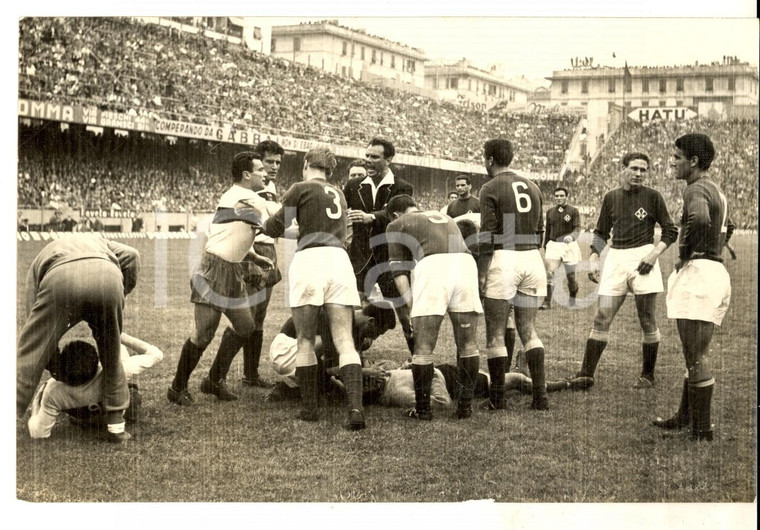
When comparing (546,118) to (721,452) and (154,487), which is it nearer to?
(721,452)

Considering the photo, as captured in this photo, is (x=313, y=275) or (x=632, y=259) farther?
(x=632, y=259)

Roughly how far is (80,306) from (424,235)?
2.42m

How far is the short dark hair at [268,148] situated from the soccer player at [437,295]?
118 cm

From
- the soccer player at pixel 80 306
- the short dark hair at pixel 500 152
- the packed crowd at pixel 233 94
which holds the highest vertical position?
the packed crowd at pixel 233 94

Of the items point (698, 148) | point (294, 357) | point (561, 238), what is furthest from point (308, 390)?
point (698, 148)

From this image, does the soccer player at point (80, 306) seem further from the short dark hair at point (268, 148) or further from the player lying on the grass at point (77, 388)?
the short dark hair at point (268, 148)

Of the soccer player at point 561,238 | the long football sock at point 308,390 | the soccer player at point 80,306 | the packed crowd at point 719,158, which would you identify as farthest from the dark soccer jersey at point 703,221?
the soccer player at point 80,306

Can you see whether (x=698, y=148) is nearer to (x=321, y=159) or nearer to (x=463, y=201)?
(x=463, y=201)

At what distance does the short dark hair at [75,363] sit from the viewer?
4.80 meters

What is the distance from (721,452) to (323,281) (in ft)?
10.4

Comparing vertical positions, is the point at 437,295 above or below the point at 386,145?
below

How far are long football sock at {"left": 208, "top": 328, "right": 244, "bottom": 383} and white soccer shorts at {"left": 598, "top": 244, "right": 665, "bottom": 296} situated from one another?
2932mm

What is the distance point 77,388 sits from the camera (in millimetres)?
4867

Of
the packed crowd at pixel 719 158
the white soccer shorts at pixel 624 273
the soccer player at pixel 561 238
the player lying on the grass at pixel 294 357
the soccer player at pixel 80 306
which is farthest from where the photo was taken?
the soccer player at pixel 561 238
